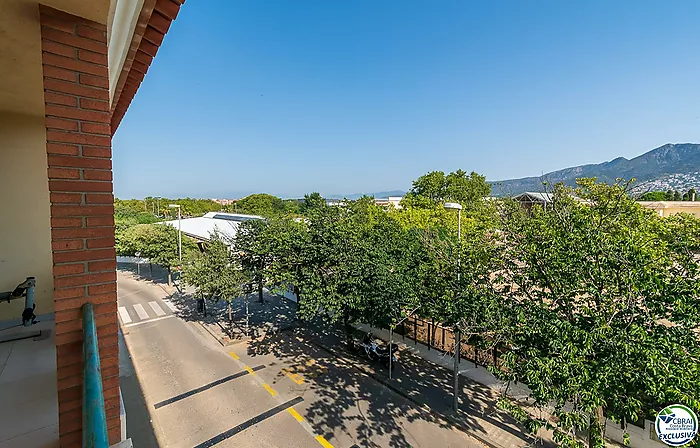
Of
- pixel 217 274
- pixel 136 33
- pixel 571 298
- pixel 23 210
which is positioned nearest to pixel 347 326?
pixel 217 274

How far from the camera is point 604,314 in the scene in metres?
5.27

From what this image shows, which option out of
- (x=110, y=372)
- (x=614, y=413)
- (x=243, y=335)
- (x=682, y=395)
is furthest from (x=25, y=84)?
(x=243, y=335)

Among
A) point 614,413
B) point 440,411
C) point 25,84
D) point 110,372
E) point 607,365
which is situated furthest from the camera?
point 440,411

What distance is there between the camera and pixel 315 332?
47.3ft

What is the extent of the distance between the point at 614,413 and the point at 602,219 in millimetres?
3381

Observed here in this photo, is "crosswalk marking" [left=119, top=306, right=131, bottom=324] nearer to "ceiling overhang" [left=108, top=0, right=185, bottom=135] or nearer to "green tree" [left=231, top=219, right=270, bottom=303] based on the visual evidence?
"green tree" [left=231, top=219, right=270, bottom=303]

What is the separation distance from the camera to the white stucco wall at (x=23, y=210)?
5.25 m

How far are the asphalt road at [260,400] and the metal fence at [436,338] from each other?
312 centimetres

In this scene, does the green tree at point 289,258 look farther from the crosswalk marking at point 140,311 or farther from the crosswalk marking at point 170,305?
the crosswalk marking at point 140,311

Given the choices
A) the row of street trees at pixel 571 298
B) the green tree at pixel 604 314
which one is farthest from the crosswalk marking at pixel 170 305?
the green tree at pixel 604 314

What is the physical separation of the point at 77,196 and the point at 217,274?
511 inches

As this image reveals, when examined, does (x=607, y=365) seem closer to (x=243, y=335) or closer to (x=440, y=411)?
(x=440, y=411)

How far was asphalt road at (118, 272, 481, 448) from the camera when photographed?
796 cm

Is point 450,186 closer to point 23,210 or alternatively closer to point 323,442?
point 323,442
